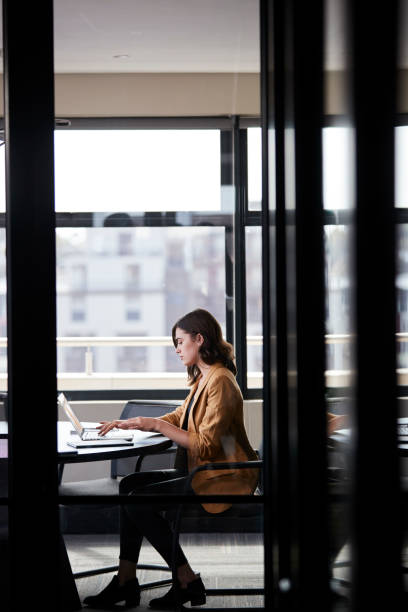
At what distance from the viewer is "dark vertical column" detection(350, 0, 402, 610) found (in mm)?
800

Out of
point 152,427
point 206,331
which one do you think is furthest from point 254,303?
point 152,427

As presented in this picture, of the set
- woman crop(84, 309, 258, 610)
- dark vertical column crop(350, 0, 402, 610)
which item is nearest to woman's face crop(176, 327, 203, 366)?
woman crop(84, 309, 258, 610)

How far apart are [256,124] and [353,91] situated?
1245 mm

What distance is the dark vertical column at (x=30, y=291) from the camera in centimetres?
201

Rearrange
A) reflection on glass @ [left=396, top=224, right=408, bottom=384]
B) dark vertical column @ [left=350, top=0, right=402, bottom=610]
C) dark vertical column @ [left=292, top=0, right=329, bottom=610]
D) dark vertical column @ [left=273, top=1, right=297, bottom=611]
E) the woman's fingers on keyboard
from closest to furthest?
dark vertical column @ [left=350, top=0, right=402, bottom=610]
reflection on glass @ [left=396, top=224, right=408, bottom=384]
dark vertical column @ [left=292, top=0, right=329, bottom=610]
dark vertical column @ [left=273, top=1, right=297, bottom=611]
the woman's fingers on keyboard

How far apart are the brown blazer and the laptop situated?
13 centimetres

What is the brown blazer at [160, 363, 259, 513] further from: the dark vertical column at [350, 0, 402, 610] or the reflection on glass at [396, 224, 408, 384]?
the dark vertical column at [350, 0, 402, 610]

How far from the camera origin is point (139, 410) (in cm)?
211

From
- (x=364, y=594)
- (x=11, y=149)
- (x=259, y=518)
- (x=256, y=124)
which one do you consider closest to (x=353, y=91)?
(x=364, y=594)

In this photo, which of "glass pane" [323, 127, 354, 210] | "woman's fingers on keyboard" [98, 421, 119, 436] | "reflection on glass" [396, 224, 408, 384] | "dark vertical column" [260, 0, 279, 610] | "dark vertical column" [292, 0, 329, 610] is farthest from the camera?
"woman's fingers on keyboard" [98, 421, 119, 436]

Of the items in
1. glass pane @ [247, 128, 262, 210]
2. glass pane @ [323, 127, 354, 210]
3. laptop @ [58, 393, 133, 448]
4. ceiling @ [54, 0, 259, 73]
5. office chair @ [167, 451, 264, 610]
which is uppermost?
ceiling @ [54, 0, 259, 73]

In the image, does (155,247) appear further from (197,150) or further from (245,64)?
(245,64)

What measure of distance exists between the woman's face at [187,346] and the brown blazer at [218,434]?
65mm

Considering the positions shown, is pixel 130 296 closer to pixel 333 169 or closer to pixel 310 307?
pixel 310 307
